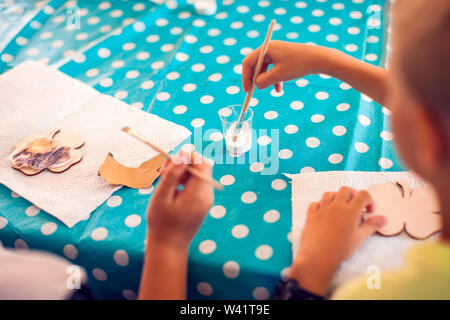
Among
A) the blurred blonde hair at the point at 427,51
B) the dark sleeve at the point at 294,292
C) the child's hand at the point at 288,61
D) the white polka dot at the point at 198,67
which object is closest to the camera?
the blurred blonde hair at the point at 427,51

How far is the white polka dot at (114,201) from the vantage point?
2.18 feet

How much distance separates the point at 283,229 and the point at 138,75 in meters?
0.56

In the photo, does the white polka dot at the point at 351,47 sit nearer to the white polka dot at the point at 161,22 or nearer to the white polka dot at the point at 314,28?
the white polka dot at the point at 314,28

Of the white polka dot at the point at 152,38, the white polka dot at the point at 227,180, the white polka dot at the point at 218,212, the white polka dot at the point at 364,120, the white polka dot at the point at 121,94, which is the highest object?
the white polka dot at the point at 152,38

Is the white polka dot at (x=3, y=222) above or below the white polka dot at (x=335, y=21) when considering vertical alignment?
below

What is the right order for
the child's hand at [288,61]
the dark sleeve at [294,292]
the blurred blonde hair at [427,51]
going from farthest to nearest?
the child's hand at [288,61]
the dark sleeve at [294,292]
the blurred blonde hair at [427,51]

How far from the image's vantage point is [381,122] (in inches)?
30.4

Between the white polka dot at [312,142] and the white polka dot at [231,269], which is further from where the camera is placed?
the white polka dot at [312,142]

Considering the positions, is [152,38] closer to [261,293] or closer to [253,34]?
[253,34]

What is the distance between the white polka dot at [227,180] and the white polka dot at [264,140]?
0.10m

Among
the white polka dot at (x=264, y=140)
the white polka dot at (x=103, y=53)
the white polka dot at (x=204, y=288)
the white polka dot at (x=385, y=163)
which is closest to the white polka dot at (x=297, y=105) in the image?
the white polka dot at (x=264, y=140)

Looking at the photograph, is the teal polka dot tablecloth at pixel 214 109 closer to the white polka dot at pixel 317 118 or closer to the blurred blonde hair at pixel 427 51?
the white polka dot at pixel 317 118

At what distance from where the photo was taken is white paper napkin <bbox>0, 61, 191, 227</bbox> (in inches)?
26.6

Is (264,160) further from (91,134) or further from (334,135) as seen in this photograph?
(91,134)
